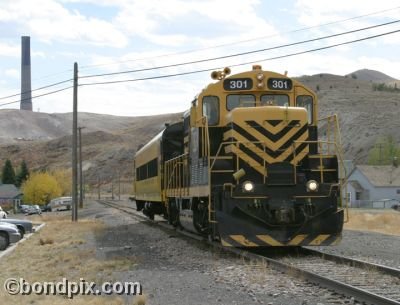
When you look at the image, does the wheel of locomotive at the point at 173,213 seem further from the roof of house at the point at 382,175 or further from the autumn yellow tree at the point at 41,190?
the autumn yellow tree at the point at 41,190

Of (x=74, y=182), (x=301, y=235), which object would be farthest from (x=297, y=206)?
(x=74, y=182)

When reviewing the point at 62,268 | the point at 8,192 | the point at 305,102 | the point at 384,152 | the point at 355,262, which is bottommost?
the point at 62,268

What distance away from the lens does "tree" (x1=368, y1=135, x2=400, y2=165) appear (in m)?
102

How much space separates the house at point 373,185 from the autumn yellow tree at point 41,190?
2067 inches

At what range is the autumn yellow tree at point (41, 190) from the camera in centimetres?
11181

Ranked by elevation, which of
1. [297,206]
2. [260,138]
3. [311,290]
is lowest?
[311,290]

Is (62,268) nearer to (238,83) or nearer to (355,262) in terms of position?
(238,83)

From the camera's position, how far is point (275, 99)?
50.4 ft

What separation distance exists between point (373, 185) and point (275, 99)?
75855 mm

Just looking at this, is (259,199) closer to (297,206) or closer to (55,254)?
(297,206)

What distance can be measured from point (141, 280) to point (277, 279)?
234 centimetres

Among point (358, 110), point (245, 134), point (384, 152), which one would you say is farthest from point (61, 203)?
point (358, 110)

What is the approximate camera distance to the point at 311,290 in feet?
31.3

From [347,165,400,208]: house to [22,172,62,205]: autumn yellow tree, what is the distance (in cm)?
5250
